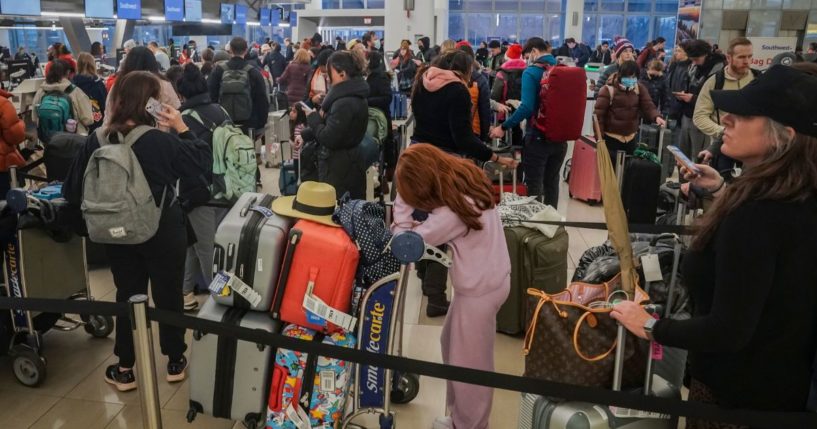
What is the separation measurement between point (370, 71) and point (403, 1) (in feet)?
41.0

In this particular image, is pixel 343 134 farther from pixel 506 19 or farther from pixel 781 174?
pixel 506 19

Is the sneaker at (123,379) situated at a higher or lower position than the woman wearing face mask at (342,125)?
lower

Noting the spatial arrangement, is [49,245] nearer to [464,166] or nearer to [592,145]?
[464,166]

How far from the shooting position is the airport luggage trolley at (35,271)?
139 inches

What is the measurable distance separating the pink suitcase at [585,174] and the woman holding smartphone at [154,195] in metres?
4.95

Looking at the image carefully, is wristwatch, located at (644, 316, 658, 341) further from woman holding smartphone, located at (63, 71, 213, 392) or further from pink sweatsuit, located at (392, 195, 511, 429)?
woman holding smartphone, located at (63, 71, 213, 392)

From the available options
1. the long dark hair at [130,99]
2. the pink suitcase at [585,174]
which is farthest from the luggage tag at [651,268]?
the pink suitcase at [585,174]

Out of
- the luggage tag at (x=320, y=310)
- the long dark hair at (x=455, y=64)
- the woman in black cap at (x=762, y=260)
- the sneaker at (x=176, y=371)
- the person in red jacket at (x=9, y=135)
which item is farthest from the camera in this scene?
the long dark hair at (x=455, y=64)

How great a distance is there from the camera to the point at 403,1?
59.6ft

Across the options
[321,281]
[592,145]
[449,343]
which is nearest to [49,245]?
[321,281]

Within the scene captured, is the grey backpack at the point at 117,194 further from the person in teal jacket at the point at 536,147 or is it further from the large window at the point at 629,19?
the large window at the point at 629,19

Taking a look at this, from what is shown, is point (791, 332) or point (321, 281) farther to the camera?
point (321, 281)

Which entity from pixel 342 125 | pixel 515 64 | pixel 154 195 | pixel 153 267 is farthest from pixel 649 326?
pixel 515 64

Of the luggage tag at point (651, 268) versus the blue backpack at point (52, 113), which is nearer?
the luggage tag at point (651, 268)
